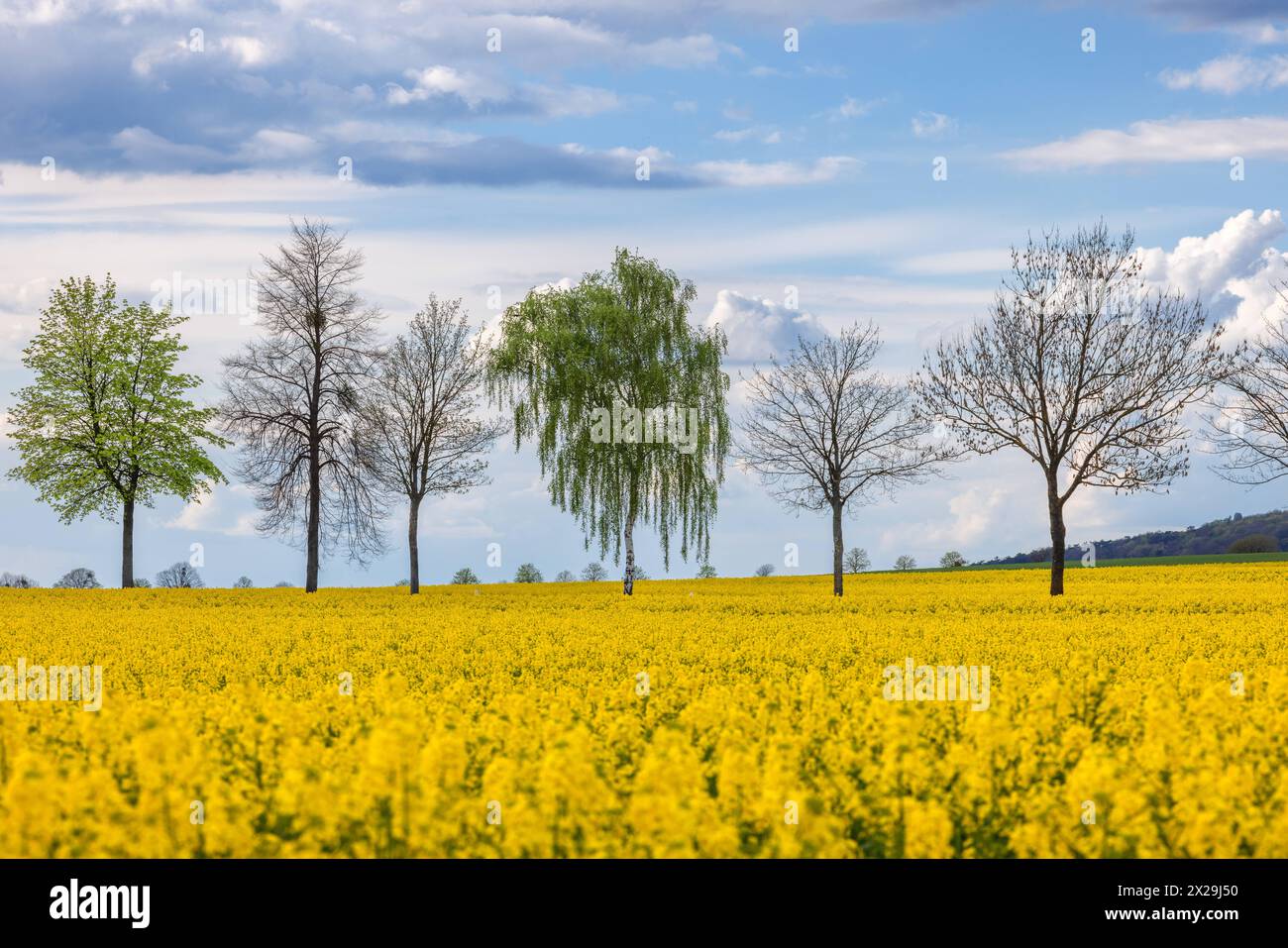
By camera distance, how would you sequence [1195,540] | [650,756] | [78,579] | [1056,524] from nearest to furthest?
[650,756], [1056,524], [78,579], [1195,540]

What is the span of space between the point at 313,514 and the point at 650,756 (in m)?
32.5

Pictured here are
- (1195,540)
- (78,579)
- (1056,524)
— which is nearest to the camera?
(1056,524)

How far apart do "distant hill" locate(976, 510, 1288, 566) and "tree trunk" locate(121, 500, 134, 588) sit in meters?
58.3

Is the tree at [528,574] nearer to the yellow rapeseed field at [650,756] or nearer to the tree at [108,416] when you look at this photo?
the tree at [108,416]

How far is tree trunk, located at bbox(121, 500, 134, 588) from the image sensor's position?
39.1 m

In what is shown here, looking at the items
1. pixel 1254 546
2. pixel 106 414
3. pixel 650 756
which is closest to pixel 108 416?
pixel 106 414

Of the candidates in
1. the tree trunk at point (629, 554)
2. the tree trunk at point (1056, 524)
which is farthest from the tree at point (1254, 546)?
the tree trunk at point (629, 554)

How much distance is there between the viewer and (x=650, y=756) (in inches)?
220

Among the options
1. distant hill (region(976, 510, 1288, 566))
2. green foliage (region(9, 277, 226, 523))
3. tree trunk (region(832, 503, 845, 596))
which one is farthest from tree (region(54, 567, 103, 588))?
distant hill (region(976, 510, 1288, 566))

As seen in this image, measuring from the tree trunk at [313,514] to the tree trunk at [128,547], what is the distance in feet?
24.2

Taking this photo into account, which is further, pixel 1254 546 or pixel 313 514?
pixel 1254 546

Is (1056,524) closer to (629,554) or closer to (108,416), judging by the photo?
(629,554)

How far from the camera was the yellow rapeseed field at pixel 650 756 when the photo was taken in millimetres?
5250
